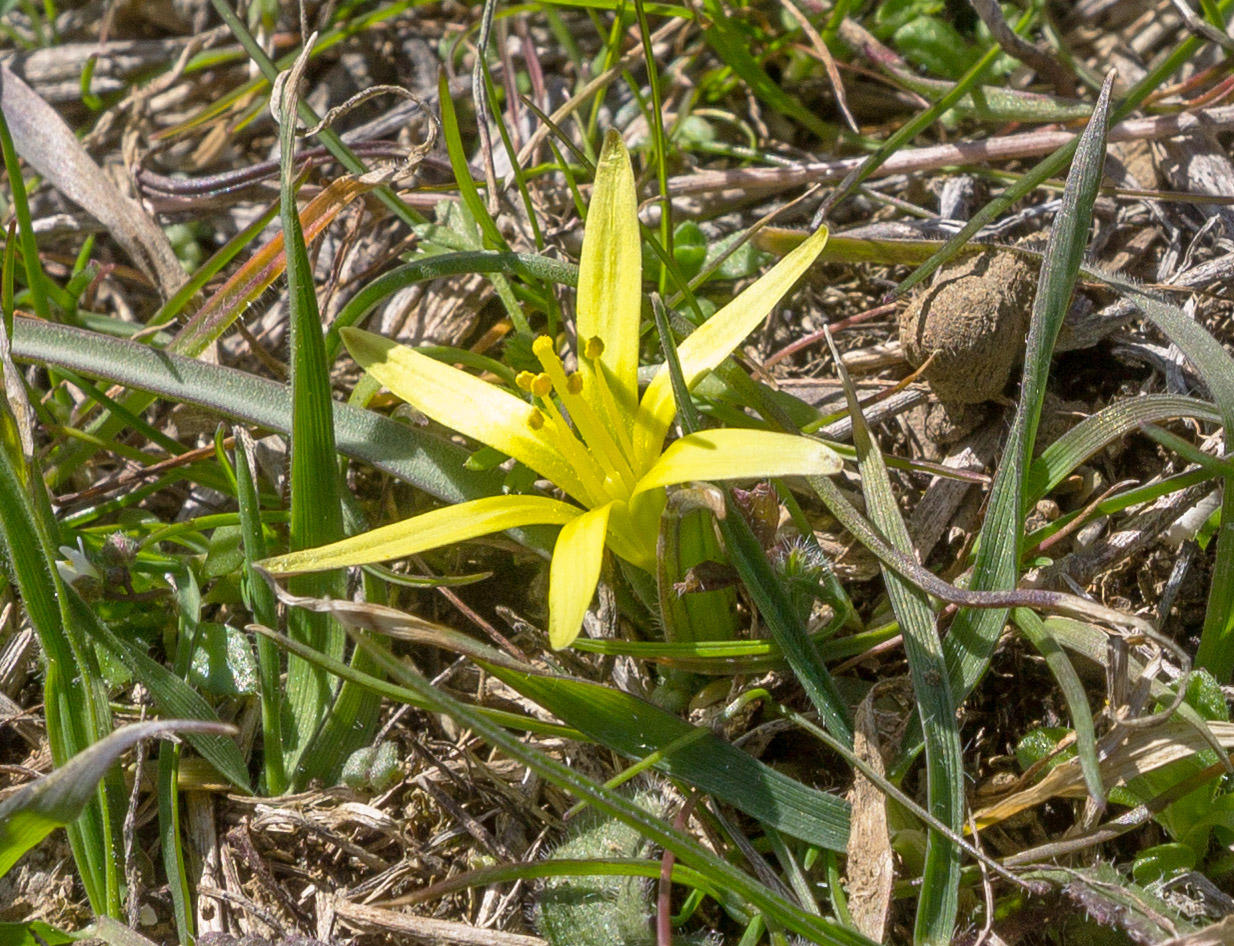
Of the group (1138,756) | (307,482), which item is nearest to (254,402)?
(307,482)

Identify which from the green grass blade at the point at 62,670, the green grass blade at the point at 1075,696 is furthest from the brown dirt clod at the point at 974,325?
the green grass blade at the point at 62,670

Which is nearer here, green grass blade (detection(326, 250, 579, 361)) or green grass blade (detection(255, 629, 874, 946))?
green grass blade (detection(255, 629, 874, 946))

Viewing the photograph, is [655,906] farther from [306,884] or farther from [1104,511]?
[1104,511]

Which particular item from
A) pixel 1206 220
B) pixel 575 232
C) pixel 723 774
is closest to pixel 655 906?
pixel 723 774

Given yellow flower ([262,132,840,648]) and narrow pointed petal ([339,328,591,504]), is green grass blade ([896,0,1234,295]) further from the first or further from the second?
narrow pointed petal ([339,328,591,504])

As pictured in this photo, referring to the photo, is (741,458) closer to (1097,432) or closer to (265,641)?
(1097,432)

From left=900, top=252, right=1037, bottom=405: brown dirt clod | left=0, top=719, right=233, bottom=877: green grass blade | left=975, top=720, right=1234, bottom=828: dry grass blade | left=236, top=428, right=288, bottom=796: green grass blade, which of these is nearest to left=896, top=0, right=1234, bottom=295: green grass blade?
left=900, top=252, right=1037, bottom=405: brown dirt clod

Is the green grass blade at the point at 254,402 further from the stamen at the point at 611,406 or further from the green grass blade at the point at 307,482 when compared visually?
the stamen at the point at 611,406
